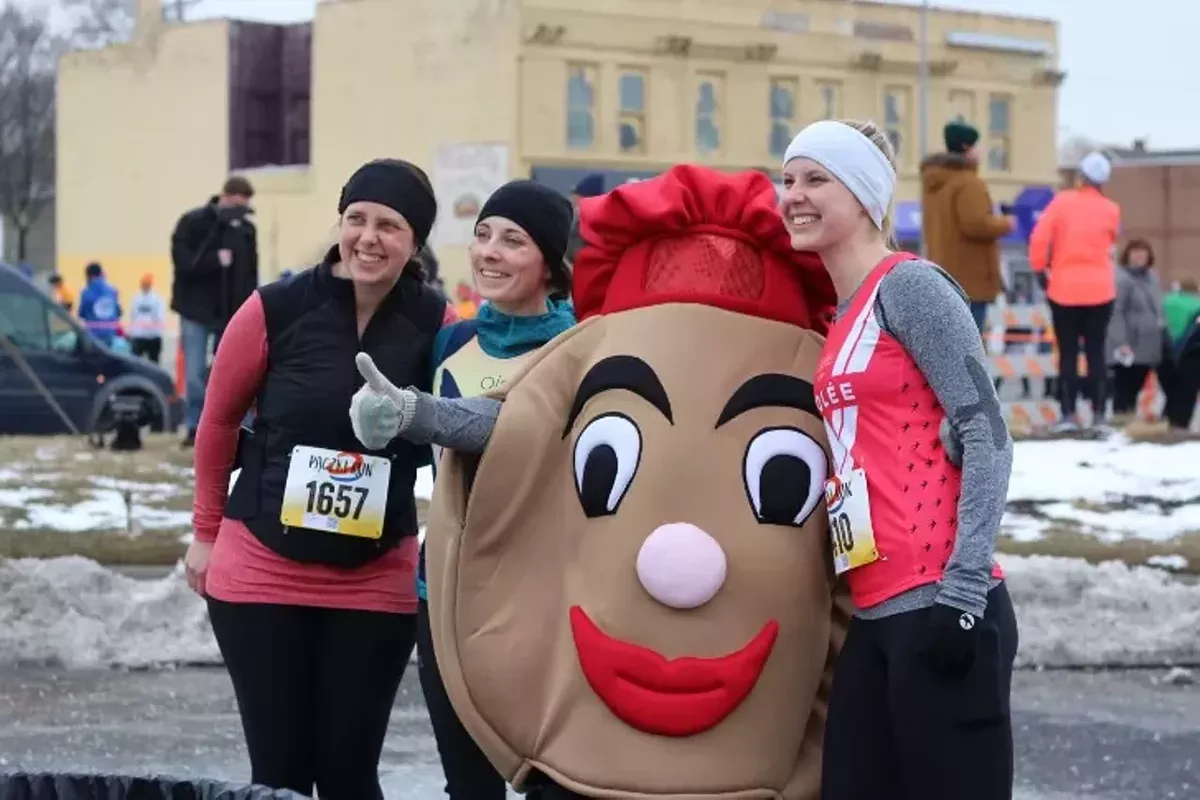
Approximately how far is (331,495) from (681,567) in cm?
98

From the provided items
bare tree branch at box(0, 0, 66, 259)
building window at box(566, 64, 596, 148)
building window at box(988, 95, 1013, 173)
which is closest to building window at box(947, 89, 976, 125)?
building window at box(988, 95, 1013, 173)

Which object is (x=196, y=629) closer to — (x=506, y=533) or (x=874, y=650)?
(x=506, y=533)

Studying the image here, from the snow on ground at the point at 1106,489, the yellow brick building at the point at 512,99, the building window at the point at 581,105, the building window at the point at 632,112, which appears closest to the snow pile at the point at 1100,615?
the snow on ground at the point at 1106,489

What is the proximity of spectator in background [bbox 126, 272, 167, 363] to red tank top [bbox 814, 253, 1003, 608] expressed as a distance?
2100 cm

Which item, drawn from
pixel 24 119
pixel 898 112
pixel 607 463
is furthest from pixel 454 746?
pixel 24 119

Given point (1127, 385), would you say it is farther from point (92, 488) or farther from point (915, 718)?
point (915, 718)

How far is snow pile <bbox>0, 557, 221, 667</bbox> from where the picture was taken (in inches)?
311

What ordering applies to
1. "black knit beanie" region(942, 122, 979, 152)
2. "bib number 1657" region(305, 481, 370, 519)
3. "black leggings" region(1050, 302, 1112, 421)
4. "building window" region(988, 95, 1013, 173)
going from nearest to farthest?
"bib number 1657" region(305, 481, 370, 519) → "black knit beanie" region(942, 122, 979, 152) → "black leggings" region(1050, 302, 1112, 421) → "building window" region(988, 95, 1013, 173)

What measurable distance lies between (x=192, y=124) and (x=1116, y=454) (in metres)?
39.5

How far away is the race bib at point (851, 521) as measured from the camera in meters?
3.63

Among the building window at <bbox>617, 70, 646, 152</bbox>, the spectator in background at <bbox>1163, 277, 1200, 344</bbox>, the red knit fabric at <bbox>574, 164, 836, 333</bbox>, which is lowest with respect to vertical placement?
the red knit fabric at <bbox>574, 164, 836, 333</bbox>

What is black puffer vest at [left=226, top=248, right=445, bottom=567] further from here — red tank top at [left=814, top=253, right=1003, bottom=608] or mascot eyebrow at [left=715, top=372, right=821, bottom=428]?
red tank top at [left=814, top=253, right=1003, bottom=608]

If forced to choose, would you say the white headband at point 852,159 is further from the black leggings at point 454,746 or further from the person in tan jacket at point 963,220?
the person in tan jacket at point 963,220

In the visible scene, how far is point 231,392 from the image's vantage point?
450cm
